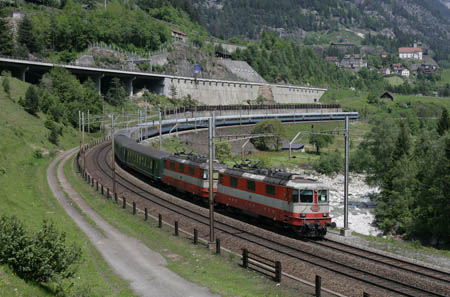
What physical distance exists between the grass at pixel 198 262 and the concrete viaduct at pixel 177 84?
3260 inches

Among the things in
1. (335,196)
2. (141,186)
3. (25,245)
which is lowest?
(335,196)

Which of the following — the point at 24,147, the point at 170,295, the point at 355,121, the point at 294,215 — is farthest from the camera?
the point at 355,121

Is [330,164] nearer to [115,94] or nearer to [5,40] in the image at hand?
[115,94]

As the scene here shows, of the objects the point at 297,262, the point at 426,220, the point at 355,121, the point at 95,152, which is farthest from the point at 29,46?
the point at 297,262

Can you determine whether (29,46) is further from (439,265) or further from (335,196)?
(439,265)

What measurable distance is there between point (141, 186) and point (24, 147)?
2505 cm

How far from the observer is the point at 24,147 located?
69.4 metres

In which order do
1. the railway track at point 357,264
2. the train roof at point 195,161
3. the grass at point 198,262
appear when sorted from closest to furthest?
the grass at point 198,262
the railway track at point 357,264
the train roof at point 195,161

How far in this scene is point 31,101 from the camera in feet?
292

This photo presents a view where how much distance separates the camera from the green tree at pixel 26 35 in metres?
138

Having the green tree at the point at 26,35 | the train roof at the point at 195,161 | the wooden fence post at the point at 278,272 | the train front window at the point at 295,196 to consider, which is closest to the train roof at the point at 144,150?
the train roof at the point at 195,161

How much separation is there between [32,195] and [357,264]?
95.4ft

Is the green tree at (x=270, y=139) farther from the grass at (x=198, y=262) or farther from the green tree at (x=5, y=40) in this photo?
the grass at (x=198, y=262)

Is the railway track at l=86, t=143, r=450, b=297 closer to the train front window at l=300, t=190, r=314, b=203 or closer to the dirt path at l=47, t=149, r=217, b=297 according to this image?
the train front window at l=300, t=190, r=314, b=203
